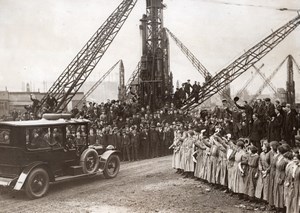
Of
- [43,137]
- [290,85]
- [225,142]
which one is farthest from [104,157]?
[290,85]

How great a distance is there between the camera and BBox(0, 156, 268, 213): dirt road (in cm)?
839

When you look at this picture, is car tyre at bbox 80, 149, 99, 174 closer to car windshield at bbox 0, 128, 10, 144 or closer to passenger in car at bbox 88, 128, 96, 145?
car windshield at bbox 0, 128, 10, 144

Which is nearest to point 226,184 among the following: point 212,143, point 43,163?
point 212,143

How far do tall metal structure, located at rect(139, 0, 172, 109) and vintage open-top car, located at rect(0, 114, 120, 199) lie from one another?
10503 mm

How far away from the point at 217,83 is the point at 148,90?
4.15 metres

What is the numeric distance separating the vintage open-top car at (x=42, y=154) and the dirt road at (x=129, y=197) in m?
0.44

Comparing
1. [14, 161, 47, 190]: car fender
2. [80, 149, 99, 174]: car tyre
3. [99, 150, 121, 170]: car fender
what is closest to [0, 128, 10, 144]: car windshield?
[14, 161, 47, 190]: car fender

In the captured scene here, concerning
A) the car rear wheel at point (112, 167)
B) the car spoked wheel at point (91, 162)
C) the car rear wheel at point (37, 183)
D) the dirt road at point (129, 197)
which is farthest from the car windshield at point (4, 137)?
the car rear wheel at point (112, 167)

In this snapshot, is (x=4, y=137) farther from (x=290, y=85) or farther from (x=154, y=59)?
(x=290, y=85)

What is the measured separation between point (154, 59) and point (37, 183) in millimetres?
13049

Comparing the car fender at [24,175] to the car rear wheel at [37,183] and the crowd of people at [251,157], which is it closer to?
the car rear wheel at [37,183]

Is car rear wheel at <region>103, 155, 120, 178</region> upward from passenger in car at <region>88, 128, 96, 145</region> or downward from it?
downward

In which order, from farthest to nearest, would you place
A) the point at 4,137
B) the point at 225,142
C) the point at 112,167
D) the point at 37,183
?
the point at 112,167
the point at 225,142
the point at 4,137
the point at 37,183

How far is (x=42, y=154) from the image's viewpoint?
31.9 ft
